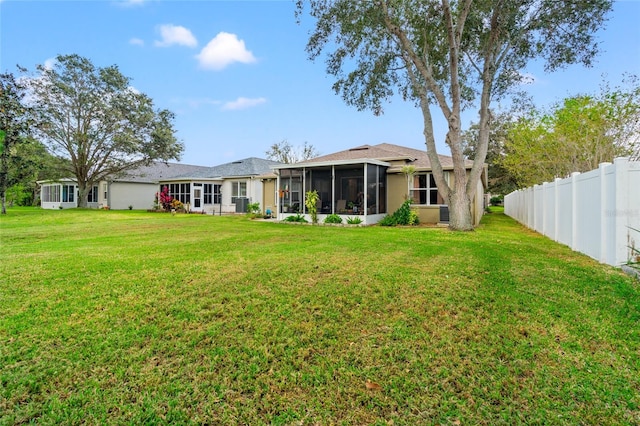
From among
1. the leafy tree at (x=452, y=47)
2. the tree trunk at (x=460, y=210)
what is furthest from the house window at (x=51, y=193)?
the tree trunk at (x=460, y=210)

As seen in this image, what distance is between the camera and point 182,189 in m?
25.5

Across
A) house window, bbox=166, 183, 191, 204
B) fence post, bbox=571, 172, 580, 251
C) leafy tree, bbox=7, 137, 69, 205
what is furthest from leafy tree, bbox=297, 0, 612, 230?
leafy tree, bbox=7, 137, 69, 205

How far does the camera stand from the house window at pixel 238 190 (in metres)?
24.0

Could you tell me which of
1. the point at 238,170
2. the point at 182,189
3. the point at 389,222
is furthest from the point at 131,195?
the point at 389,222

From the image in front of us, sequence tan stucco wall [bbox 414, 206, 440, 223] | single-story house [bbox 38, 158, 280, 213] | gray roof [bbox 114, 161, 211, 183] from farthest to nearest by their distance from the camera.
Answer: gray roof [bbox 114, 161, 211, 183] < single-story house [bbox 38, 158, 280, 213] < tan stucco wall [bbox 414, 206, 440, 223]

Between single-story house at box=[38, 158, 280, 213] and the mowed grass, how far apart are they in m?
18.4

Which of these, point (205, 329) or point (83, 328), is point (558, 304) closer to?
point (205, 329)

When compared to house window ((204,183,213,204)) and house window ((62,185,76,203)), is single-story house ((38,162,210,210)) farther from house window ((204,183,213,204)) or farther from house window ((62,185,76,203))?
house window ((204,183,213,204))

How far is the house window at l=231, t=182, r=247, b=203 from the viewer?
78.9 ft

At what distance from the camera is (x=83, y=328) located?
11.2 feet

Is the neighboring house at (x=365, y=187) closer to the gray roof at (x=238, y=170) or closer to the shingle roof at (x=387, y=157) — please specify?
the shingle roof at (x=387, y=157)

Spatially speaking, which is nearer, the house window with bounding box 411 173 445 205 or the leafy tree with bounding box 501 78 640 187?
the leafy tree with bounding box 501 78 640 187

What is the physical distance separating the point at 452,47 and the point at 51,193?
38.8 metres

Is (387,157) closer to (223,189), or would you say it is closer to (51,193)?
(223,189)
